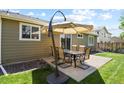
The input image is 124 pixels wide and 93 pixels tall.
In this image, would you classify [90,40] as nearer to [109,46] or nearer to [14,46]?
[109,46]

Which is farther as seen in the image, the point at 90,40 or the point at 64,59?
the point at 90,40

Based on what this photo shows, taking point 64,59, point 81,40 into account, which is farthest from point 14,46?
point 81,40

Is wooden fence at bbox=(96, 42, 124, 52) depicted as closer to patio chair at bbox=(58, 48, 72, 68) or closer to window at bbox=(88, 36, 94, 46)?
window at bbox=(88, 36, 94, 46)

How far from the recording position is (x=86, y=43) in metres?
20.0

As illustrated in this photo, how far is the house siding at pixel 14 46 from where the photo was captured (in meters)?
8.31

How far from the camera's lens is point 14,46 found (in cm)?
883

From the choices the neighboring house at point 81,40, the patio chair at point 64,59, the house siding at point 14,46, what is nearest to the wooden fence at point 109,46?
the neighboring house at point 81,40

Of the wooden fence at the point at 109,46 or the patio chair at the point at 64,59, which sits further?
the wooden fence at the point at 109,46

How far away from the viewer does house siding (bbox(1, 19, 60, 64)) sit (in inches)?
327

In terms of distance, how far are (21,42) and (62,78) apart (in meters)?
4.30

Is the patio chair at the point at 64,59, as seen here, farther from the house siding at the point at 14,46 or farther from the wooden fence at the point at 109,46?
the wooden fence at the point at 109,46

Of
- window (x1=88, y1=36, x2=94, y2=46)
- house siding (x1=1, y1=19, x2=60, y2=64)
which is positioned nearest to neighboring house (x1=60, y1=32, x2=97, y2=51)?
window (x1=88, y1=36, x2=94, y2=46)

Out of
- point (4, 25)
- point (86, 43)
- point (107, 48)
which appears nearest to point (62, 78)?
point (4, 25)

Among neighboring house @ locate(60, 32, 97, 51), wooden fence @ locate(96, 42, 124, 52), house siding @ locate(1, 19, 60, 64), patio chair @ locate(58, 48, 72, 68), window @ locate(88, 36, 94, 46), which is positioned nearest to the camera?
patio chair @ locate(58, 48, 72, 68)
